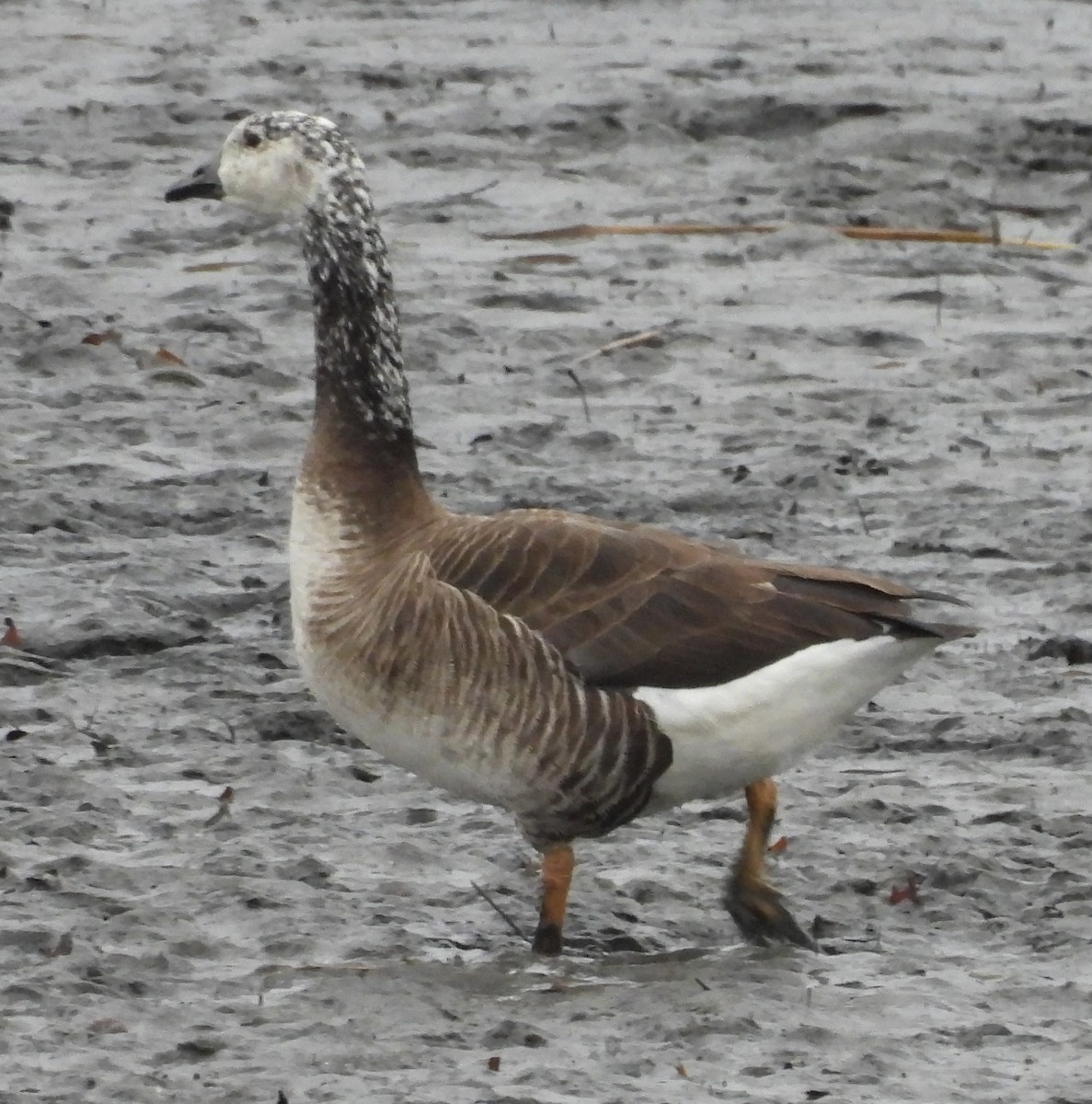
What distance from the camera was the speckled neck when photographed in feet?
23.2

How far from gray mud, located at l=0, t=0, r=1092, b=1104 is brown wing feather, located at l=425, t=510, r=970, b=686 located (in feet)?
2.33

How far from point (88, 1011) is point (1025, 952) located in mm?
2249

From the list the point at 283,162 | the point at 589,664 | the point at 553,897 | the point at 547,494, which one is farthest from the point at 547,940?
the point at 547,494

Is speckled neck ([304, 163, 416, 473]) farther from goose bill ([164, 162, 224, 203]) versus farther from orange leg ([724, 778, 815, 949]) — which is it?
orange leg ([724, 778, 815, 949])

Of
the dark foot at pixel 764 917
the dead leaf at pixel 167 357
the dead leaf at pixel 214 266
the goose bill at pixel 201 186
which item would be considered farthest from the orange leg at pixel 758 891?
the dead leaf at pixel 214 266

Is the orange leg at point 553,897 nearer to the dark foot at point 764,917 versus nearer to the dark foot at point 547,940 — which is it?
the dark foot at point 547,940

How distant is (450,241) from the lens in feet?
40.3

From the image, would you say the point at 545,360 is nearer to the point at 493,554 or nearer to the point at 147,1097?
the point at 493,554

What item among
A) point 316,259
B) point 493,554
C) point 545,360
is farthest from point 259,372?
point 493,554

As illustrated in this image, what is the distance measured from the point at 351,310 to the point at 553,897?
69.3 inches

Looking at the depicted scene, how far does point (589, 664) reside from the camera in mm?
6328

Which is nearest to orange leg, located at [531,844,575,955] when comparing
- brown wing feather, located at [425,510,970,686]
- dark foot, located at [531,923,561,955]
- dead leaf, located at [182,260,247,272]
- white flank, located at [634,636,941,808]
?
dark foot, located at [531,923,561,955]

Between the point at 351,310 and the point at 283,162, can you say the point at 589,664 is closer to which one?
the point at 351,310

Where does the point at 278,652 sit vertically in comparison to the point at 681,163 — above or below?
below
